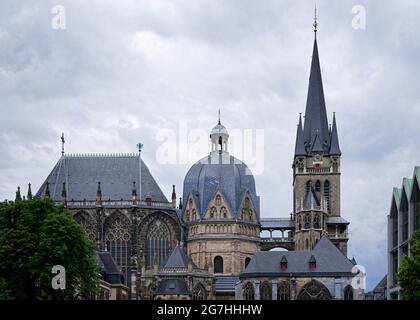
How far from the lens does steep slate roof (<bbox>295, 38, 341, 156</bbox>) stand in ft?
454

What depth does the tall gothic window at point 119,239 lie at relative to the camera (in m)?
122

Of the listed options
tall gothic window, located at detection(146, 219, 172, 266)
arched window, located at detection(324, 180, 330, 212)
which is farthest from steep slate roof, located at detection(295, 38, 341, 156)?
tall gothic window, located at detection(146, 219, 172, 266)

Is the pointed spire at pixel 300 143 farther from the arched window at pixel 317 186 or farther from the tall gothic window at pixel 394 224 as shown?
the tall gothic window at pixel 394 224

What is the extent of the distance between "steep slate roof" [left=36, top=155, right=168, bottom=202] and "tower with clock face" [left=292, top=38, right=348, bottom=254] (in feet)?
66.5

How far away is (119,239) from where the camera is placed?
123125 millimetres

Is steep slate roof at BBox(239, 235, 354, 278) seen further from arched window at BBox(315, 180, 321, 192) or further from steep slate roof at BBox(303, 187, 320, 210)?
arched window at BBox(315, 180, 321, 192)

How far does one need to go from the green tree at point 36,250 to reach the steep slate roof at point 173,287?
140 ft

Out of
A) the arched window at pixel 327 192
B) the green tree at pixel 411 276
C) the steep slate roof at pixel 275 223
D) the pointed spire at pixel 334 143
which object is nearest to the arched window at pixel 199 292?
the steep slate roof at pixel 275 223
